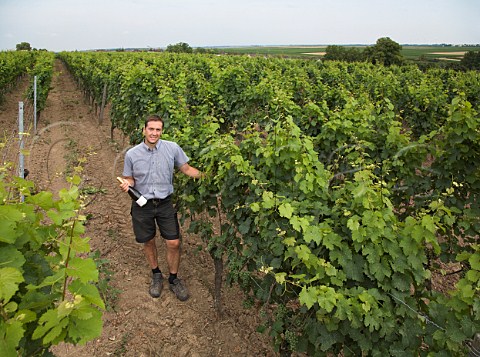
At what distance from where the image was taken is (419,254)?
8.00 feet

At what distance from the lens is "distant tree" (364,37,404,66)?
163ft

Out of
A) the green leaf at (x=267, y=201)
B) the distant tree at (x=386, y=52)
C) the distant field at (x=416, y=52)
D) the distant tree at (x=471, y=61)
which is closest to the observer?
the green leaf at (x=267, y=201)

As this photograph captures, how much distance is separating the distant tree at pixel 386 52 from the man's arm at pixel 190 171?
51377 mm

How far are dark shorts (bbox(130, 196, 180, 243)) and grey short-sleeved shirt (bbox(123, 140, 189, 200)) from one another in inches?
5.4

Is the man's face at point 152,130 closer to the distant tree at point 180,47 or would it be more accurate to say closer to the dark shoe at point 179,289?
the dark shoe at point 179,289

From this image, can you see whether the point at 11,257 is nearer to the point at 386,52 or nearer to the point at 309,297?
the point at 309,297

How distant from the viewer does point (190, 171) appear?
12.9 feet

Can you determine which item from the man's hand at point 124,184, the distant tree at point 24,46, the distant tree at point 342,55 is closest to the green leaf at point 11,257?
the man's hand at point 124,184

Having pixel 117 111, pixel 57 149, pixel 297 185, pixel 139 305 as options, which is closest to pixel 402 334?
pixel 297 185

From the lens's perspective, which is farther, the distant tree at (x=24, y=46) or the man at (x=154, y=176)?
the distant tree at (x=24, y=46)

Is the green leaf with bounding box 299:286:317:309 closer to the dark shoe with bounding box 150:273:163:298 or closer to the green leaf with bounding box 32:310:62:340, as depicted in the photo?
the green leaf with bounding box 32:310:62:340

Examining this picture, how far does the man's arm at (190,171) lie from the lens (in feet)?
12.7

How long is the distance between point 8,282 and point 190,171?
269 cm

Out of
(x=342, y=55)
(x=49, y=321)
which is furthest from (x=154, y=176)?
(x=342, y=55)
